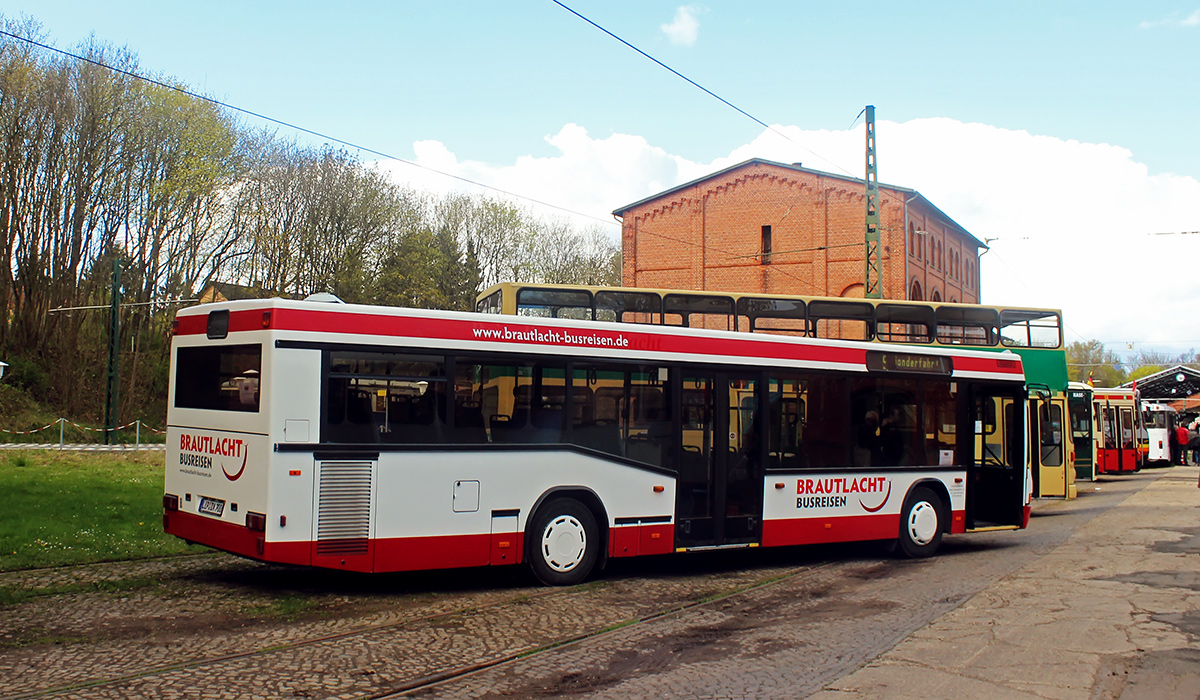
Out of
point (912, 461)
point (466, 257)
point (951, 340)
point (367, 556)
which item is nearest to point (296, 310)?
point (367, 556)

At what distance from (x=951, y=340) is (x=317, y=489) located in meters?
12.9

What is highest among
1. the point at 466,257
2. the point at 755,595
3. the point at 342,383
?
the point at 466,257

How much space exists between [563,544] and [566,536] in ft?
0.28

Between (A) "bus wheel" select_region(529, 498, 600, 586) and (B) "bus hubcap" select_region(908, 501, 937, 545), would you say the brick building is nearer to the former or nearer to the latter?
(B) "bus hubcap" select_region(908, 501, 937, 545)

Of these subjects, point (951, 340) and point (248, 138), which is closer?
point (951, 340)

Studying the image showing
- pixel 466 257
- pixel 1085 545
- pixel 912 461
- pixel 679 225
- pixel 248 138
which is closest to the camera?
pixel 912 461

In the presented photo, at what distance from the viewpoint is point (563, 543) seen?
32.6 ft

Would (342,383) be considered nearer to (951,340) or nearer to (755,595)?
(755,595)

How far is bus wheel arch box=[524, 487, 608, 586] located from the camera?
32.1 ft

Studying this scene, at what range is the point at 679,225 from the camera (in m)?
47.8

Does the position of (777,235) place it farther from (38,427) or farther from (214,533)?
(214,533)

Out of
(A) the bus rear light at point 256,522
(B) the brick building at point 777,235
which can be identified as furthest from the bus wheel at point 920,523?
(B) the brick building at point 777,235

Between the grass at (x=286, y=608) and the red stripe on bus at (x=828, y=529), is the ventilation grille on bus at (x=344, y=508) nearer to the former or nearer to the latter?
the grass at (x=286, y=608)

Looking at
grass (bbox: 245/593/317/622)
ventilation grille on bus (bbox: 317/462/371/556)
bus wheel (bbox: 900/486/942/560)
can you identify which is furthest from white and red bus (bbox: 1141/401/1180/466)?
grass (bbox: 245/593/317/622)
